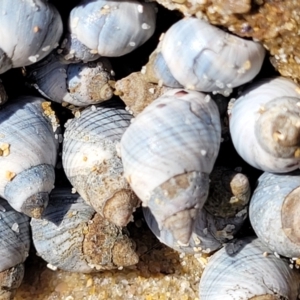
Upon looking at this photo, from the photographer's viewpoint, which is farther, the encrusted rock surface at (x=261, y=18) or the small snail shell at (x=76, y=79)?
the small snail shell at (x=76, y=79)

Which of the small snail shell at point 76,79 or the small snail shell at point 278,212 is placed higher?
the small snail shell at point 76,79

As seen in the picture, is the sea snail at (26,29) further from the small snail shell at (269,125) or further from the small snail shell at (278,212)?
the small snail shell at (278,212)

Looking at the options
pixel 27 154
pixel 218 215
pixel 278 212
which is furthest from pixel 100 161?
pixel 278 212

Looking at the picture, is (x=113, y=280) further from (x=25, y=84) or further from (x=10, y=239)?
(x=25, y=84)

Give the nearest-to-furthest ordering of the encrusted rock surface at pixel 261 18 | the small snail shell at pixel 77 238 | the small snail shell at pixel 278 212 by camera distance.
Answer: the encrusted rock surface at pixel 261 18
the small snail shell at pixel 278 212
the small snail shell at pixel 77 238

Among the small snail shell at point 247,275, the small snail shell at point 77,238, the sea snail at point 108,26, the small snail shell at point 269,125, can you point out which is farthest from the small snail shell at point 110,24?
the small snail shell at point 247,275

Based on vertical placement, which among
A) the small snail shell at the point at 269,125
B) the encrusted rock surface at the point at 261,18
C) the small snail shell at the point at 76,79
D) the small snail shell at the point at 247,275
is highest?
the encrusted rock surface at the point at 261,18

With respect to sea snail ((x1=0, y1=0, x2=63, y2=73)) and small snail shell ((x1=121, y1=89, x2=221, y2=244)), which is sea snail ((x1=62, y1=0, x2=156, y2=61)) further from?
small snail shell ((x1=121, y1=89, x2=221, y2=244))
